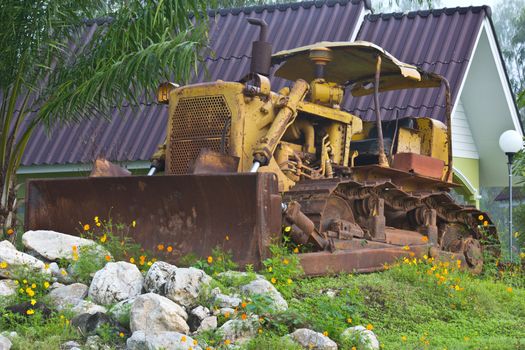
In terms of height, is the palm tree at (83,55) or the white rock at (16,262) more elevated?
the palm tree at (83,55)

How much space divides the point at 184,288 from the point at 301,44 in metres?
12.2

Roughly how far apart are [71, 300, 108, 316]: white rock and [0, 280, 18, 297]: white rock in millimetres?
682

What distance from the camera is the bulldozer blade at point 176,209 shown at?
33.1ft

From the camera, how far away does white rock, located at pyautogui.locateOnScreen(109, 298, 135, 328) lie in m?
8.30

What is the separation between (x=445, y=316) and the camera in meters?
9.74

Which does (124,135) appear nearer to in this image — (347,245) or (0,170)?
(0,170)

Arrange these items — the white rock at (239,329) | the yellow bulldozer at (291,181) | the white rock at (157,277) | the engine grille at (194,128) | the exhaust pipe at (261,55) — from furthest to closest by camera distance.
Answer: the exhaust pipe at (261,55), the engine grille at (194,128), the yellow bulldozer at (291,181), the white rock at (157,277), the white rock at (239,329)

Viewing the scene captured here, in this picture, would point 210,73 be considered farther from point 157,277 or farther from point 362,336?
point 362,336

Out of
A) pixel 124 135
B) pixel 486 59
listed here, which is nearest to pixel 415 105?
pixel 486 59

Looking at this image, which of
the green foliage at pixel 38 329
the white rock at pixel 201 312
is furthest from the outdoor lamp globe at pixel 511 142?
the green foliage at pixel 38 329

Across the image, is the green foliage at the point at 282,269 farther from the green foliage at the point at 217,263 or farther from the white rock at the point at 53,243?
the white rock at the point at 53,243

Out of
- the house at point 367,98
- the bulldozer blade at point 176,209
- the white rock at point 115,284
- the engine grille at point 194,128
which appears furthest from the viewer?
the house at point 367,98

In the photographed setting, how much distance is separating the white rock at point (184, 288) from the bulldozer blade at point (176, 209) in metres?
1.38

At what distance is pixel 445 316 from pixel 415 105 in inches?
366
